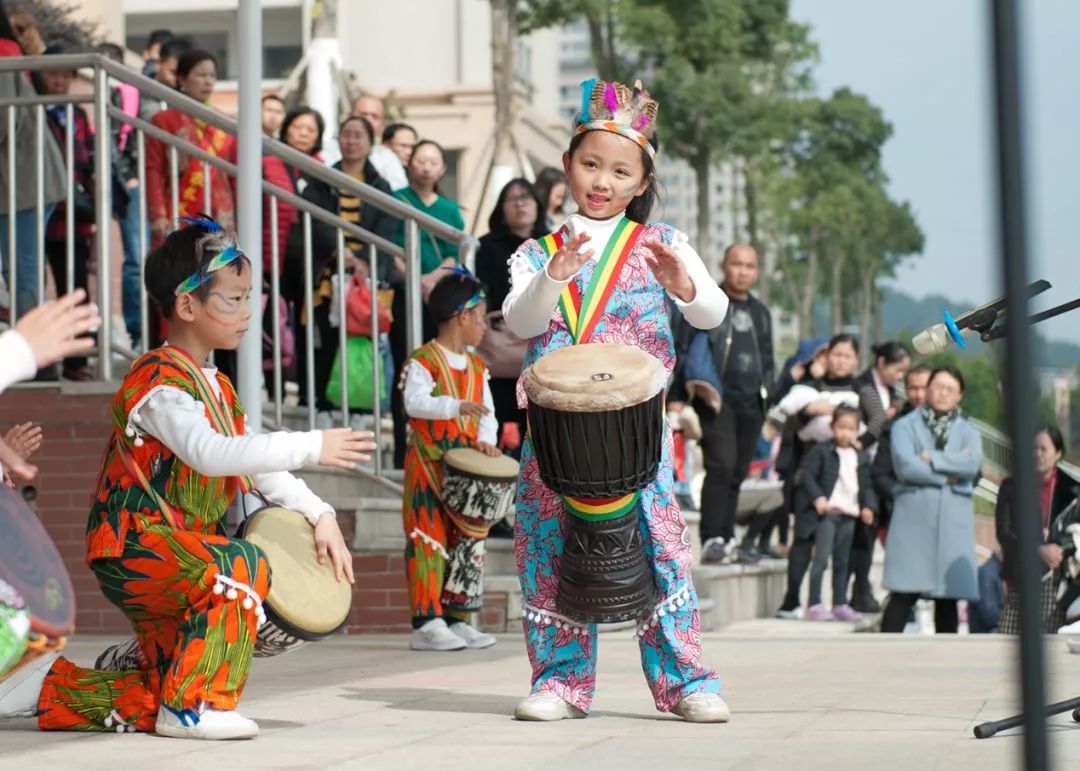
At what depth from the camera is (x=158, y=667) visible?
17.8 ft

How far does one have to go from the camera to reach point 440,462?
8547 millimetres

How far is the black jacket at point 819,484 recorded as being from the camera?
12.3 m

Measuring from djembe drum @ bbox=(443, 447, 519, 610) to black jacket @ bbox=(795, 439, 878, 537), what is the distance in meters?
4.02

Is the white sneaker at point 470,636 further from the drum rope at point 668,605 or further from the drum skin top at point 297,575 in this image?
the drum skin top at point 297,575

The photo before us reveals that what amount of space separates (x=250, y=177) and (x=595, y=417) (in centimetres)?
261

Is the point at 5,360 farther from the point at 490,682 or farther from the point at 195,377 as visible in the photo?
the point at 490,682

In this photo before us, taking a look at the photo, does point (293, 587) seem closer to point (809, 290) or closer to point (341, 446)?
point (341, 446)

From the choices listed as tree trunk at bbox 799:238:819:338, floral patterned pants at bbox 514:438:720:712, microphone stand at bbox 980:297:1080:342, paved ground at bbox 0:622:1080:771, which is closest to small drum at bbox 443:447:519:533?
paved ground at bbox 0:622:1080:771

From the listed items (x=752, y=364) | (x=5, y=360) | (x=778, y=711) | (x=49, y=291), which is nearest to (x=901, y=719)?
(x=778, y=711)

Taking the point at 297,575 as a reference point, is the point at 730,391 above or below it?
above

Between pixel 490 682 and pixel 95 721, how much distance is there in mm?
1915

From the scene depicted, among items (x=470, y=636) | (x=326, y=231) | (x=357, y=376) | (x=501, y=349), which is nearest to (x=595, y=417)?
(x=470, y=636)

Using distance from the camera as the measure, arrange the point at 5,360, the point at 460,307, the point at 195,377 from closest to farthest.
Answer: the point at 5,360
the point at 195,377
the point at 460,307

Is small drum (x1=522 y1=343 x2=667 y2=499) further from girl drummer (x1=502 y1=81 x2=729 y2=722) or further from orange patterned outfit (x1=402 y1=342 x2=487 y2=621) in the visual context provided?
orange patterned outfit (x1=402 y1=342 x2=487 y2=621)
